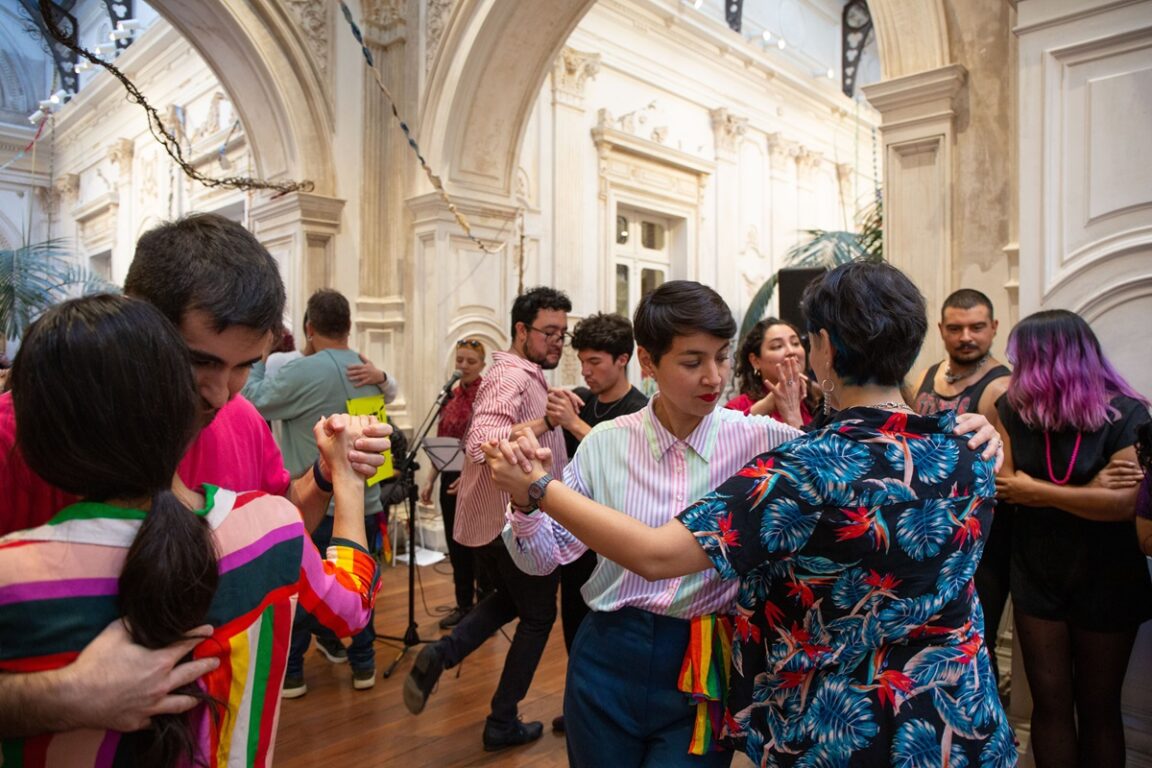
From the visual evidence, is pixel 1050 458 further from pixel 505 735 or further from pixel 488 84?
pixel 488 84

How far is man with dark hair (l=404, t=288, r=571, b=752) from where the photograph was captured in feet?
8.79

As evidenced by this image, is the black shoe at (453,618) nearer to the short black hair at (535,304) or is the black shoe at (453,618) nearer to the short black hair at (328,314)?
the short black hair at (328,314)

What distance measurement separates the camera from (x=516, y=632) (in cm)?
274

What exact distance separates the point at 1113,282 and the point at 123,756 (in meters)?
2.87

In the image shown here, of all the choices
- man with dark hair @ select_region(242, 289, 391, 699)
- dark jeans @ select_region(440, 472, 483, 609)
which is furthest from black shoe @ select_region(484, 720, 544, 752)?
dark jeans @ select_region(440, 472, 483, 609)

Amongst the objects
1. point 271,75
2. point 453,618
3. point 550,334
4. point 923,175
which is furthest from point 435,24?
point 453,618

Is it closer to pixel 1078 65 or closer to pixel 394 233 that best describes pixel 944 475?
pixel 1078 65

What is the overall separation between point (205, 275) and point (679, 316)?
882 millimetres

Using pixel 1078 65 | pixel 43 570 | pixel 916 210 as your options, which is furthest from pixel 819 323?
pixel 916 210

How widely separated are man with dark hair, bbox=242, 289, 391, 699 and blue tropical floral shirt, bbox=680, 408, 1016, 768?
2.40 meters

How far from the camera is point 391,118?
6004mm

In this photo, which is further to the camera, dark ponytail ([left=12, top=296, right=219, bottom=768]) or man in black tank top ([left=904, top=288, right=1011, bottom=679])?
man in black tank top ([left=904, top=288, right=1011, bottom=679])

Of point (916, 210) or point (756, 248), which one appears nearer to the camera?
point (916, 210)

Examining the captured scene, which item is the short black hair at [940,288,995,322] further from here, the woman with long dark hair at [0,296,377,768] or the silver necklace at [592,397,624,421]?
the woman with long dark hair at [0,296,377,768]
